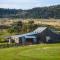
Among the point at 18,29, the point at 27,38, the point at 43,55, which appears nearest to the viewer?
the point at 43,55

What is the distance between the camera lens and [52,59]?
31.8 meters

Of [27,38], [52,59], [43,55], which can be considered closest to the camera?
[52,59]

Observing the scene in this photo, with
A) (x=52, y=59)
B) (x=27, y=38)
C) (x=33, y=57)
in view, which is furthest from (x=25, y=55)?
(x=27, y=38)

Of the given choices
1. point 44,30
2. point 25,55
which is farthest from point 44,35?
point 25,55

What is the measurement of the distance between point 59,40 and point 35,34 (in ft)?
14.4

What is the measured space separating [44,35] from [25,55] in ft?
61.6

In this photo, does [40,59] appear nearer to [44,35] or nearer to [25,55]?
[25,55]

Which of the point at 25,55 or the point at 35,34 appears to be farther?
the point at 35,34

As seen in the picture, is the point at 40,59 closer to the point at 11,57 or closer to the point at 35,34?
the point at 11,57

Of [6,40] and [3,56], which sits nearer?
[3,56]

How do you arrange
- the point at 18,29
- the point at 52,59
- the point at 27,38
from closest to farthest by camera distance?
the point at 52,59 → the point at 27,38 → the point at 18,29

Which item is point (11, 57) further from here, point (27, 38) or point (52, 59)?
point (27, 38)

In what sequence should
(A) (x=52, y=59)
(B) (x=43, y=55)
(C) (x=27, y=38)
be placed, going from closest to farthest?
(A) (x=52, y=59)
(B) (x=43, y=55)
(C) (x=27, y=38)

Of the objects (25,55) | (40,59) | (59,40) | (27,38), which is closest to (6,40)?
(27,38)
